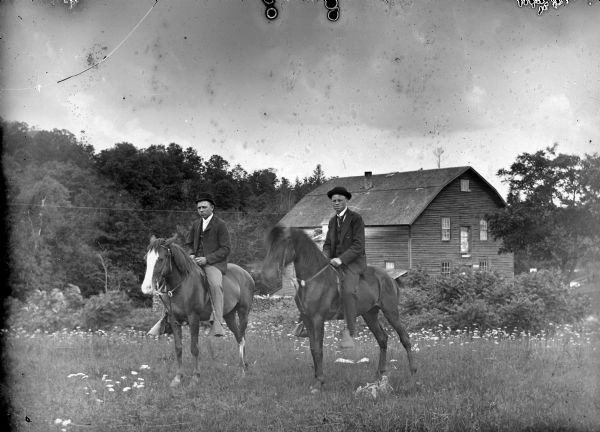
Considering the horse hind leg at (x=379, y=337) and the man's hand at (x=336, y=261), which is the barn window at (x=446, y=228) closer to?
the horse hind leg at (x=379, y=337)

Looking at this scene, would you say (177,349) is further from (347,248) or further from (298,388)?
(347,248)

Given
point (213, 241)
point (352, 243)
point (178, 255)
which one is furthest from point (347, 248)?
point (178, 255)

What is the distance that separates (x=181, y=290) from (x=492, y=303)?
→ 27.3 ft

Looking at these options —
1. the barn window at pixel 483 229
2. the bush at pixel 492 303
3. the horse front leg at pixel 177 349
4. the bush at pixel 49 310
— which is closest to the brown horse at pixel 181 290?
the horse front leg at pixel 177 349

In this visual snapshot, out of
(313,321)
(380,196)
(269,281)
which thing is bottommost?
(313,321)

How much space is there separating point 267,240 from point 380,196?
81.9ft

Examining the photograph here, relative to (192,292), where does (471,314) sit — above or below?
below

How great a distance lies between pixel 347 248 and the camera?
28.1ft

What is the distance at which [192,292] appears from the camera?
894 cm

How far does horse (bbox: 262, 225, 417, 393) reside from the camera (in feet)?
25.4

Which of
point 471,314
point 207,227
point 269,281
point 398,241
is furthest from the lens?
point 398,241

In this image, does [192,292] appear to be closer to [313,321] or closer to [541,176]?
[313,321]

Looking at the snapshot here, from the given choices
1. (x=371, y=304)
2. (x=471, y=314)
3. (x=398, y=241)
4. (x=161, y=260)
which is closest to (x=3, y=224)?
(x=161, y=260)

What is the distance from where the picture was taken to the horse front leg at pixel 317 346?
7.96 metres
